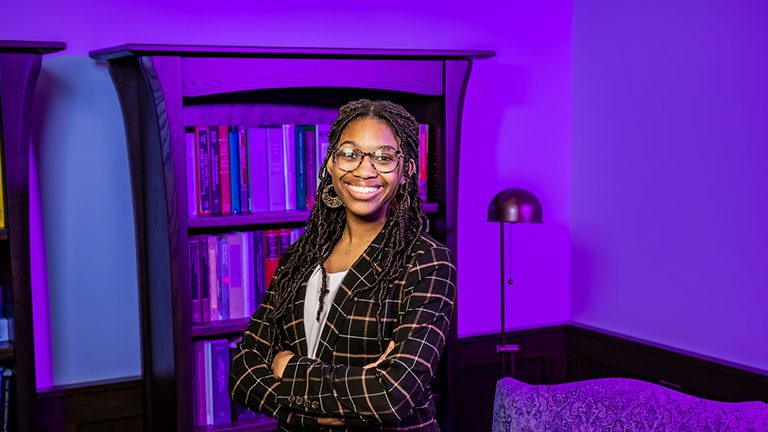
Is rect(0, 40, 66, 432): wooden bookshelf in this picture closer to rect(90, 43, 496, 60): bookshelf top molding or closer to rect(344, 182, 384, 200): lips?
rect(90, 43, 496, 60): bookshelf top molding

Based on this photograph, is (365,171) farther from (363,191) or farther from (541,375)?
(541,375)

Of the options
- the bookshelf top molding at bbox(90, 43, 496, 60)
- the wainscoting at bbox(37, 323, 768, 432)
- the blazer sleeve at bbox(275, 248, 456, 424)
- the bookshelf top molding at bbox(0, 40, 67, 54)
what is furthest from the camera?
the wainscoting at bbox(37, 323, 768, 432)

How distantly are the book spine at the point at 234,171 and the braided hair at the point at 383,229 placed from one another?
87 centimetres

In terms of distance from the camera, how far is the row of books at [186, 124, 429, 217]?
9.41 feet

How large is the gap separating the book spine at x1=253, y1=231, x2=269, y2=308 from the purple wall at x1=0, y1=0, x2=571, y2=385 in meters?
0.47

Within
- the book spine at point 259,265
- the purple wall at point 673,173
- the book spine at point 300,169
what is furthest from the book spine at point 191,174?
the purple wall at point 673,173

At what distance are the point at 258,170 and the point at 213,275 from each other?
1.19 feet

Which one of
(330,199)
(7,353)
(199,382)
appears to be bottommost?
(199,382)

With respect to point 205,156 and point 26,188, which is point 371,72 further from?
point 26,188

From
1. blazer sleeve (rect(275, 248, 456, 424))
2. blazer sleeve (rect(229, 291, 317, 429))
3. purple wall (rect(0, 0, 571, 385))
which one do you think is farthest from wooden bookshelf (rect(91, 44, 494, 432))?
blazer sleeve (rect(275, 248, 456, 424))

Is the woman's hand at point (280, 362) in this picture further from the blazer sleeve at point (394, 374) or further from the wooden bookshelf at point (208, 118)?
the wooden bookshelf at point (208, 118)

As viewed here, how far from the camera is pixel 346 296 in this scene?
1896 mm

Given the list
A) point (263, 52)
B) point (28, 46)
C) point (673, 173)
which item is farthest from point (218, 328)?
point (673, 173)

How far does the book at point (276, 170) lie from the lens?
2967 mm
